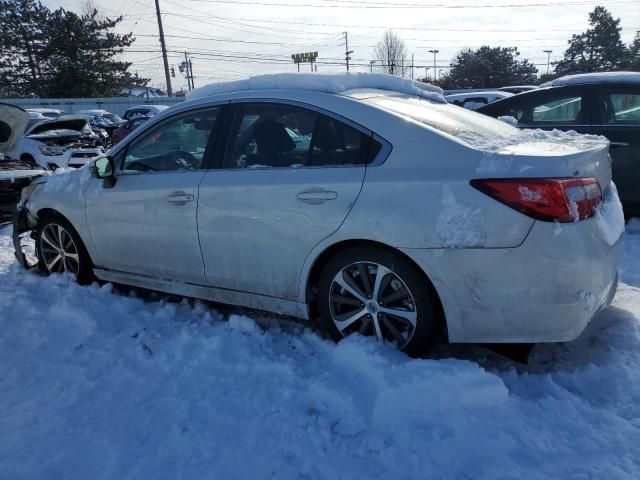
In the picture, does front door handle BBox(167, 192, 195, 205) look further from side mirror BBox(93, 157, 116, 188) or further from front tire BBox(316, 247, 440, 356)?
front tire BBox(316, 247, 440, 356)

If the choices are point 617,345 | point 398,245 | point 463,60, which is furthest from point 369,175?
point 463,60

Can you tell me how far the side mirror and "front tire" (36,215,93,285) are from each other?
0.70 m

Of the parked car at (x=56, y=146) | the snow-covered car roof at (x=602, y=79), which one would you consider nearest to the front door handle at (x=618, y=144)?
the snow-covered car roof at (x=602, y=79)

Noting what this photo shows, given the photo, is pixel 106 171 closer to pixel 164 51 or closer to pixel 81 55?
pixel 164 51

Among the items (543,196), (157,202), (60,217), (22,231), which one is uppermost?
(543,196)

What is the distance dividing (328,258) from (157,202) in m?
1.39

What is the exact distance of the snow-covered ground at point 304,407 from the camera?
2.24m

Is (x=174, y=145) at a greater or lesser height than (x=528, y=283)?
greater

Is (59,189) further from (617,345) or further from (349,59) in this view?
(349,59)

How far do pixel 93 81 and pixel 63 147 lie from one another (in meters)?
41.6

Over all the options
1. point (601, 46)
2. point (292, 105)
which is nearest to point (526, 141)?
point (292, 105)

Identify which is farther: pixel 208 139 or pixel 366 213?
pixel 208 139

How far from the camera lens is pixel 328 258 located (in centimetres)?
306

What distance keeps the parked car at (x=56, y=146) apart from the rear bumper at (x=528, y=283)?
9.85m
